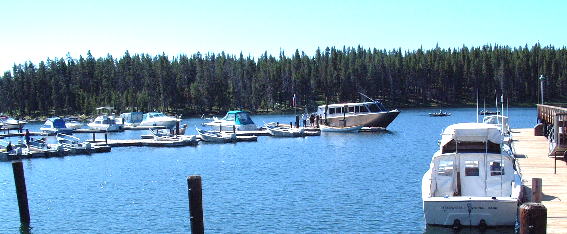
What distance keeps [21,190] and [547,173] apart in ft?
78.5

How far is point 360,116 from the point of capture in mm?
84062

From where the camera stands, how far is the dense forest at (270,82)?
175 meters

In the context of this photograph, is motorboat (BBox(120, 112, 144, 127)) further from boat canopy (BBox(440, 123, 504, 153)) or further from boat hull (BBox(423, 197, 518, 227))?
boat hull (BBox(423, 197, 518, 227))

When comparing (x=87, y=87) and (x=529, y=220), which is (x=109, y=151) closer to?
(x=529, y=220)

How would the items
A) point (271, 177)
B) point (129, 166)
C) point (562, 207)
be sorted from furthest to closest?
point (129, 166)
point (271, 177)
point (562, 207)

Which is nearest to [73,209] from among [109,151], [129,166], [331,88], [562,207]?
[129,166]

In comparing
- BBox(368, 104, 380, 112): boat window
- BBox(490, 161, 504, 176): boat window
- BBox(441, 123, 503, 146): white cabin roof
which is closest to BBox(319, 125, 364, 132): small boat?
BBox(368, 104, 380, 112): boat window

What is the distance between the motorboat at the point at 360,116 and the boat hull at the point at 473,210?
58.5 meters

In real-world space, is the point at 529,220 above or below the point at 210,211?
above

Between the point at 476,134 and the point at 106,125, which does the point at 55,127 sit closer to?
the point at 106,125

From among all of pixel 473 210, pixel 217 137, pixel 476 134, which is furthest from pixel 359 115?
pixel 473 210

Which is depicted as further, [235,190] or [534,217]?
[235,190]

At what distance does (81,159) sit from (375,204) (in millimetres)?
33536

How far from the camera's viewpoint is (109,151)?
64.6 metres
